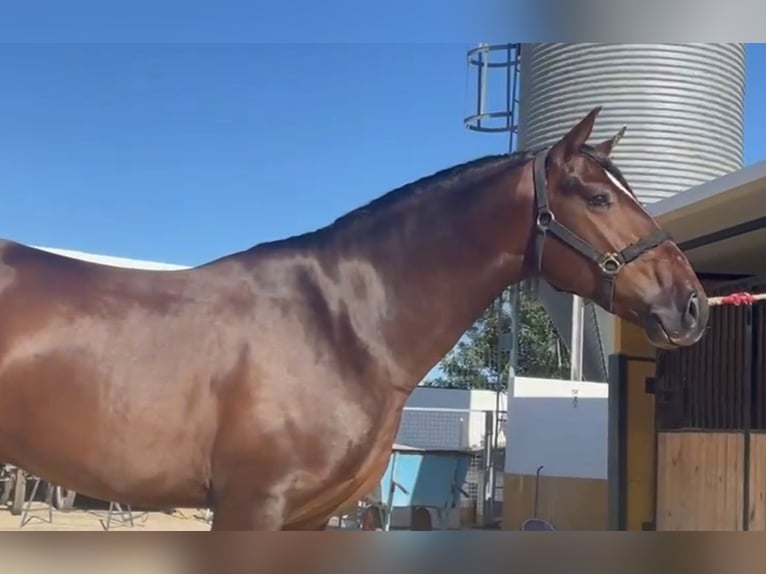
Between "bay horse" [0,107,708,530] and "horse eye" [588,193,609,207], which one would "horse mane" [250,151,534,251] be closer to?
"bay horse" [0,107,708,530]

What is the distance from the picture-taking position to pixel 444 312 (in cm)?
255

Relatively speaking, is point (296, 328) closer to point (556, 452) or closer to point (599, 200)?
point (599, 200)

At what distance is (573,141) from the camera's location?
257 cm

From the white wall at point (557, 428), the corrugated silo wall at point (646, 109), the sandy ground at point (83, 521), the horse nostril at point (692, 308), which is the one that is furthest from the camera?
the corrugated silo wall at point (646, 109)

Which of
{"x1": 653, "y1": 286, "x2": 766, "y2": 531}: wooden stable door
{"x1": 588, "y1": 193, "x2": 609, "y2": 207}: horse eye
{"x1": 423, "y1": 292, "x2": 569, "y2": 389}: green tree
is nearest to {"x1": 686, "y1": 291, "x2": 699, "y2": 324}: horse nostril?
{"x1": 588, "y1": 193, "x2": 609, "y2": 207}: horse eye

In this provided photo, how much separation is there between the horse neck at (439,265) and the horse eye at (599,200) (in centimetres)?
17

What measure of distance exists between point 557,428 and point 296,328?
6421mm

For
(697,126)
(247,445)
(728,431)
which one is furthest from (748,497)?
(697,126)

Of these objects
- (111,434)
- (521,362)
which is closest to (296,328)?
(111,434)

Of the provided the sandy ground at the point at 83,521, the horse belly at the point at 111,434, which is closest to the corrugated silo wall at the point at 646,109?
the sandy ground at the point at 83,521

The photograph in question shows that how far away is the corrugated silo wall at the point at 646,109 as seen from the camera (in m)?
8.34

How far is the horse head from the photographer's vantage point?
8.22ft

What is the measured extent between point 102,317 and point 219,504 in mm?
597

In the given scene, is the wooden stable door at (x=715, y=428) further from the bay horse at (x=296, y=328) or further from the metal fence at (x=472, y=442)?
the metal fence at (x=472, y=442)
